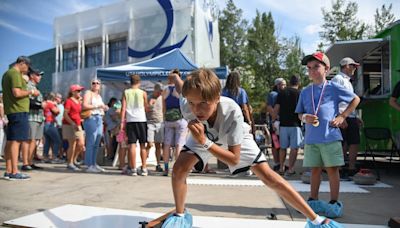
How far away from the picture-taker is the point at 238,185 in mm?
5000

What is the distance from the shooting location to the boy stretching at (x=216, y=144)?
223 cm

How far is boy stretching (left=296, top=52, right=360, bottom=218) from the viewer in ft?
10.7

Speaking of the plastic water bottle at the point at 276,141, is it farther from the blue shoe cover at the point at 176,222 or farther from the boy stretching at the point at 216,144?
the blue shoe cover at the point at 176,222

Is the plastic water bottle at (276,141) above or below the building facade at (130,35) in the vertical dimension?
below

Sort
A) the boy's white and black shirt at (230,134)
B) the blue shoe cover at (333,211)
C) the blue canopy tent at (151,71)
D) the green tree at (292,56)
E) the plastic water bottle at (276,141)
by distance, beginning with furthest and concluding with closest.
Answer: the green tree at (292,56) → the blue canopy tent at (151,71) → the plastic water bottle at (276,141) → the blue shoe cover at (333,211) → the boy's white and black shirt at (230,134)

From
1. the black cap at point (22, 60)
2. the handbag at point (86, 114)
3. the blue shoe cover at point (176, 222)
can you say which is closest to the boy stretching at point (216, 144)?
the blue shoe cover at point (176, 222)

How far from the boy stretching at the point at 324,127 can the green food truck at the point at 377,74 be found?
310 centimetres

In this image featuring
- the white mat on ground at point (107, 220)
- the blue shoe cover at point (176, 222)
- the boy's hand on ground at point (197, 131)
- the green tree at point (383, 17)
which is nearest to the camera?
the boy's hand on ground at point (197, 131)

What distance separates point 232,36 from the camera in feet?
116

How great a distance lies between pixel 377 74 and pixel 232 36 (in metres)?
28.9

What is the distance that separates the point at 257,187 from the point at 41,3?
389 cm

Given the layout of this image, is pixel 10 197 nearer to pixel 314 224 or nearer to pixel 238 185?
pixel 238 185

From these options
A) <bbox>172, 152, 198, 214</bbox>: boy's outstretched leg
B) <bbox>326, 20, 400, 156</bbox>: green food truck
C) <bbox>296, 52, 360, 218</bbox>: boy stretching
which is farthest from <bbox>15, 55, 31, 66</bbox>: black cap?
<bbox>326, 20, 400, 156</bbox>: green food truck

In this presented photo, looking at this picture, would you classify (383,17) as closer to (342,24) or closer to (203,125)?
(342,24)
